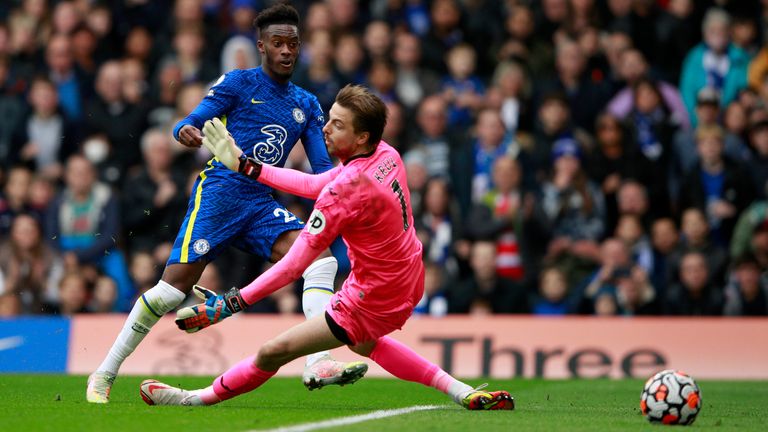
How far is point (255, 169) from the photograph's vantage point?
7766 mm

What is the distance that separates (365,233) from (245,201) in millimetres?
1775

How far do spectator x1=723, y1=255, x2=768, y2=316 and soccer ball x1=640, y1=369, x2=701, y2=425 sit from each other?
682 centimetres

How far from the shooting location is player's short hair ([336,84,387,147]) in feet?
25.1

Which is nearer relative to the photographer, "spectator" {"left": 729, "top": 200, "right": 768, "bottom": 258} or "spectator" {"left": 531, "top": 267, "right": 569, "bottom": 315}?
"spectator" {"left": 531, "top": 267, "right": 569, "bottom": 315}

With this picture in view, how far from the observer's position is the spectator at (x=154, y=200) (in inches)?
577

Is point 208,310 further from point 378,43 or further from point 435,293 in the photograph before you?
point 378,43

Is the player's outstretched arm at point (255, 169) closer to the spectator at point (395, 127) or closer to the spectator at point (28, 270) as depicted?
the spectator at point (395, 127)

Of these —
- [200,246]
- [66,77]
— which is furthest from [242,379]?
[66,77]

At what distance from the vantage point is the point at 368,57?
16219 mm

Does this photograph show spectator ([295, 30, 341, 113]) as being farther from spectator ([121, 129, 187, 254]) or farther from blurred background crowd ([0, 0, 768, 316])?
spectator ([121, 129, 187, 254])

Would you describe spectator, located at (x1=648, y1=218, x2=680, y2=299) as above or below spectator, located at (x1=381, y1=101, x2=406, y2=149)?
below

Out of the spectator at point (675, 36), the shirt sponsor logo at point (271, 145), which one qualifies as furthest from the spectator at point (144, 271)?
the spectator at point (675, 36)

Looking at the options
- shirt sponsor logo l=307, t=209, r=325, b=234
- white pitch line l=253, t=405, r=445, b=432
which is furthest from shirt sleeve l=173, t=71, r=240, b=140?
white pitch line l=253, t=405, r=445, b=432

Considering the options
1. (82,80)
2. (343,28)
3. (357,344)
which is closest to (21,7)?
(82,80)
